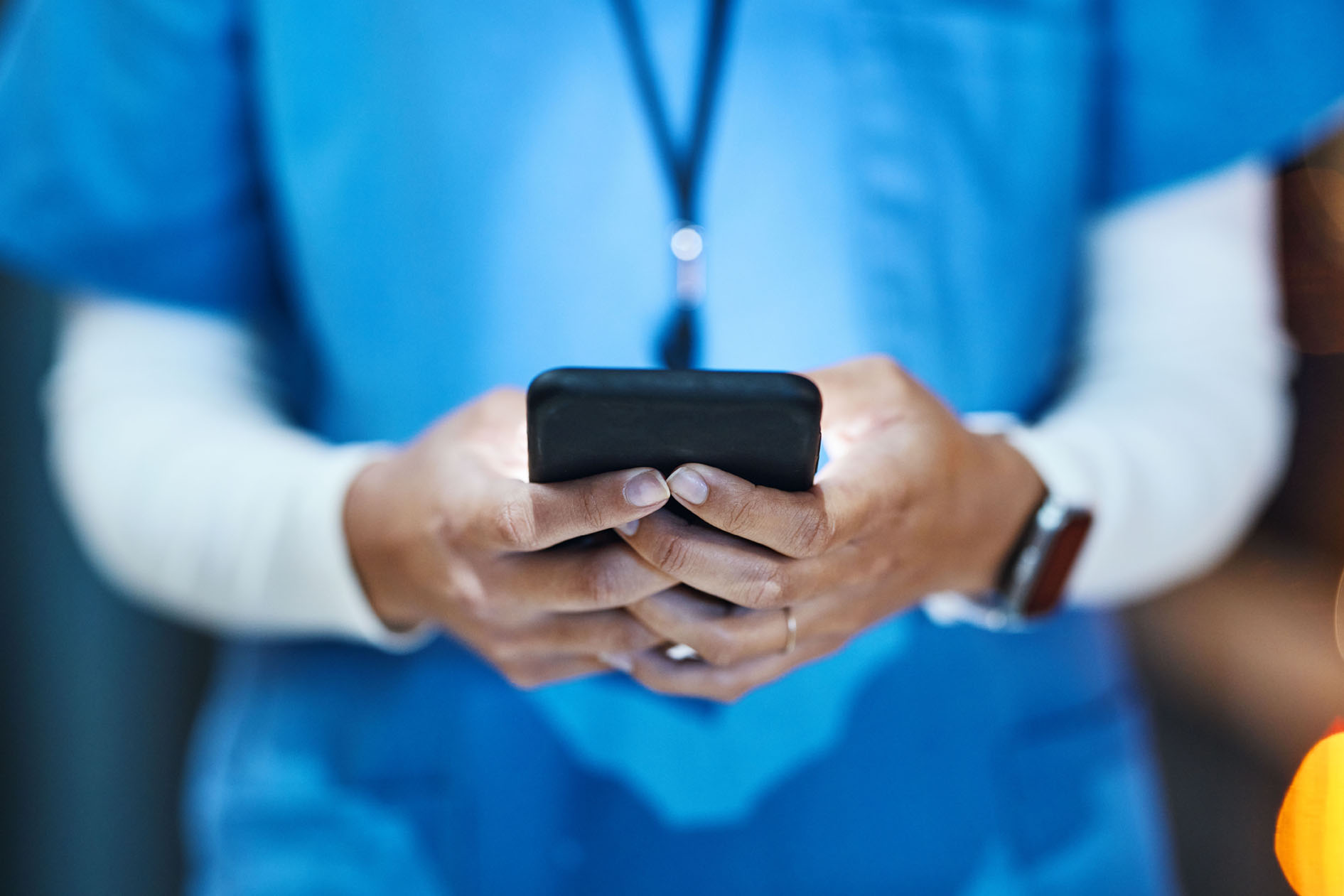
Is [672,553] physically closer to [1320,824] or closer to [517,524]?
[517,524]

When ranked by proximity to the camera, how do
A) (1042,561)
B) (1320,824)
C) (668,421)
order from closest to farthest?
(668,421) < (1042,561) < (1320,824)

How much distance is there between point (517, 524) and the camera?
0.36 m

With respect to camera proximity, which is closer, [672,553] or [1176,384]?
[672,553]

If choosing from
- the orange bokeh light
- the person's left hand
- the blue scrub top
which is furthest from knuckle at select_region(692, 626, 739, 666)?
the orange bokeh light

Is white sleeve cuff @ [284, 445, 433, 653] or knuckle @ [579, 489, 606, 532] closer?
knuckle @ [579, 489, 606, 532]

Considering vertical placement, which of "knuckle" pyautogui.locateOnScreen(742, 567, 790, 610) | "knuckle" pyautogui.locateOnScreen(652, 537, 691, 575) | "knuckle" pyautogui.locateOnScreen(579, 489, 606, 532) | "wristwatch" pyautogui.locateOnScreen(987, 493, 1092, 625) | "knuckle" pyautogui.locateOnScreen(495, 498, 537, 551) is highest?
"knuckle" pyautogui.locateOnScreen(579, 489, 606, 532)

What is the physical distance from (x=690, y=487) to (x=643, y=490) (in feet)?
0.06

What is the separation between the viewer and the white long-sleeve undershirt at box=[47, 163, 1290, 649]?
51 centimetres

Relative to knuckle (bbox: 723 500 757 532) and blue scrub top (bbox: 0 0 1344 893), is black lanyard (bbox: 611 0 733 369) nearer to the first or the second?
blue scrub top (bbox: 0 0 1344 893)

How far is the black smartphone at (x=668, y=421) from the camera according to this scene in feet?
1.07

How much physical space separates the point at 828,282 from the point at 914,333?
0.19 feet

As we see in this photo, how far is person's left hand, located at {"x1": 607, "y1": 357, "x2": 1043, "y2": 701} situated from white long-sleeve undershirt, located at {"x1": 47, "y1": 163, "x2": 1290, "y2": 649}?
0.23ft

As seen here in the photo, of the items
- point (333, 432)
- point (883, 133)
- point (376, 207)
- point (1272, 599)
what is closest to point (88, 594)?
point (333, 432)

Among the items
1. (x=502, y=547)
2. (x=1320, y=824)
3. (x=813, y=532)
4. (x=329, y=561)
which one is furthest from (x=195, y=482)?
(x=1320, y=824)
